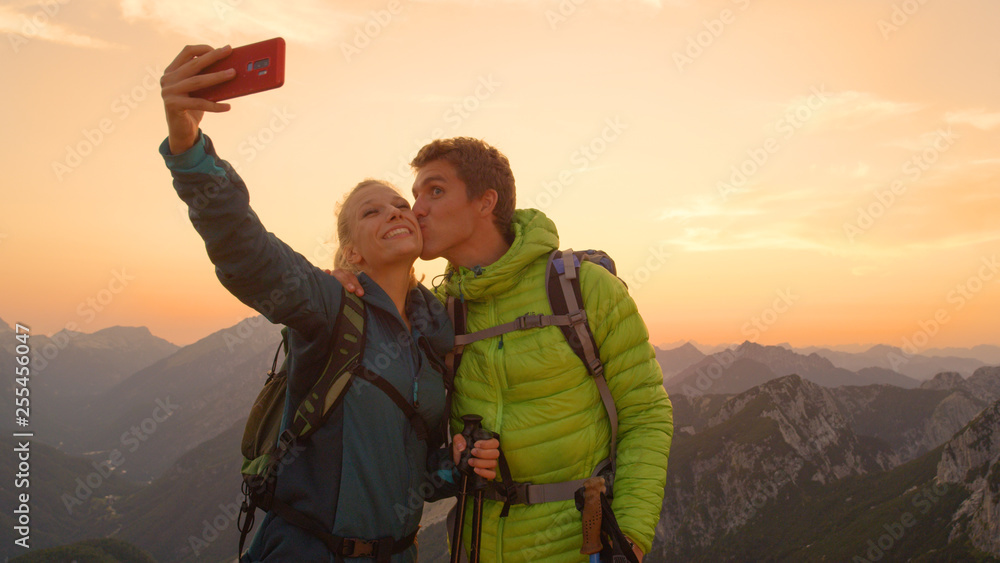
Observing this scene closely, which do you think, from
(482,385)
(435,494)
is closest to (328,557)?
(435,494)

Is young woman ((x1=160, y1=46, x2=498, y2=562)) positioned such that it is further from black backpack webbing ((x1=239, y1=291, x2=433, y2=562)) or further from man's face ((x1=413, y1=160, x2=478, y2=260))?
man's face ((x1=413, y1=160, x2=478, y2=260))

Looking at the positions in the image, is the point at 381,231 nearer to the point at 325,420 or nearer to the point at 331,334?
the point at 331,334

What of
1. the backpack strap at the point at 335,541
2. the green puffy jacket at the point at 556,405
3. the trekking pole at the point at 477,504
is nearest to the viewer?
the backpack strap at the point at 335,541

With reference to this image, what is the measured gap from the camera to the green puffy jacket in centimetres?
614

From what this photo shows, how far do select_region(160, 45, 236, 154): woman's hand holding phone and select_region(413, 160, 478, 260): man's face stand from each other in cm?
319

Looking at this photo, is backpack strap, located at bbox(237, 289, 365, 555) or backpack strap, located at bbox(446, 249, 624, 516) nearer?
backpack strap, located at bbox(237, 289, 365, 555)

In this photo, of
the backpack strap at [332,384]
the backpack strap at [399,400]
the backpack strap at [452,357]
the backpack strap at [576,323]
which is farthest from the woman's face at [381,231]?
the backpack strap at [576,323]

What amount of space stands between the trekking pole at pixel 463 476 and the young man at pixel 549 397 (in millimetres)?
301

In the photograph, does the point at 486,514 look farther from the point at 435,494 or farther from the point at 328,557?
the point at 328,557

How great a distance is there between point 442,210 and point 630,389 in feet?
10.1

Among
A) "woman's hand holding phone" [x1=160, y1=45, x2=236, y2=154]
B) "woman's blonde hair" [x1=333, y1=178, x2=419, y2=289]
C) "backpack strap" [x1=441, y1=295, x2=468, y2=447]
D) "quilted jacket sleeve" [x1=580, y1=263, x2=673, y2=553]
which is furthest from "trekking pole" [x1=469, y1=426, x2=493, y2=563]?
"woman's hand holding phone" [x1=160, y1=45, x2=236, y2=154]

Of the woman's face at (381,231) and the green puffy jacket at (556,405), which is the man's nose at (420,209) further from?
the green puffy jacket at (556,405)

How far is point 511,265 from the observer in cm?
649

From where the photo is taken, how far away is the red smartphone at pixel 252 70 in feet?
12.8
